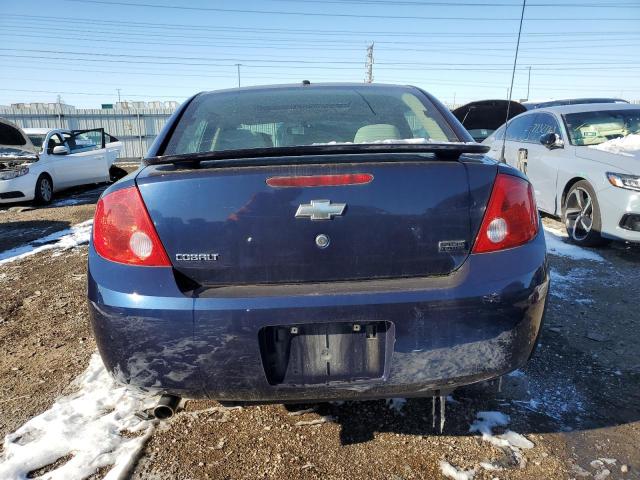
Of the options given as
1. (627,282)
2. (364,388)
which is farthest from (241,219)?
(627,282)

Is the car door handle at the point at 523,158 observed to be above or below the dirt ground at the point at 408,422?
above

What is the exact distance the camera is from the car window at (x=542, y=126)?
19.7 feet

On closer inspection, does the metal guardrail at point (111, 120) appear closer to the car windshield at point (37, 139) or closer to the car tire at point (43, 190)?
the car windshield at point (37, 139)

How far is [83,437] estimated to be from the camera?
82.4 inches

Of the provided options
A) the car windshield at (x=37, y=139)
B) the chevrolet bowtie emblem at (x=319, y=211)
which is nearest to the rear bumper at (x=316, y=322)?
the chevrolet bowtie emblem at (x=319, y=211)

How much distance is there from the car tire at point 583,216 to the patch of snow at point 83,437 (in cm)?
455

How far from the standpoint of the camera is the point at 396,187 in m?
1.67

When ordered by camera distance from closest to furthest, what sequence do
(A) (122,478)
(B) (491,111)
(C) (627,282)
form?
(A) (122,478) → (C) (627,282) → (B) (491,111)

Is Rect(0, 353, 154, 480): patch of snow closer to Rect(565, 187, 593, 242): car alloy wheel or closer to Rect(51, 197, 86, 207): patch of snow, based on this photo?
Rect(565, 187, 593, 242): car alloy wheel

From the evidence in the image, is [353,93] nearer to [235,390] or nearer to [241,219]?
[241,219]

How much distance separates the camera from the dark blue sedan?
163 centimetres

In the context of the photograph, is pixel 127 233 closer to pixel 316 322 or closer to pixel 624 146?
pixel 316 322

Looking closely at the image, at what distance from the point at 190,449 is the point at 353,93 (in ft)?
6.65

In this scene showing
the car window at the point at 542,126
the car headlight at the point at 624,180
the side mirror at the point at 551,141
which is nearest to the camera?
the car headlight at the point at 624,180
